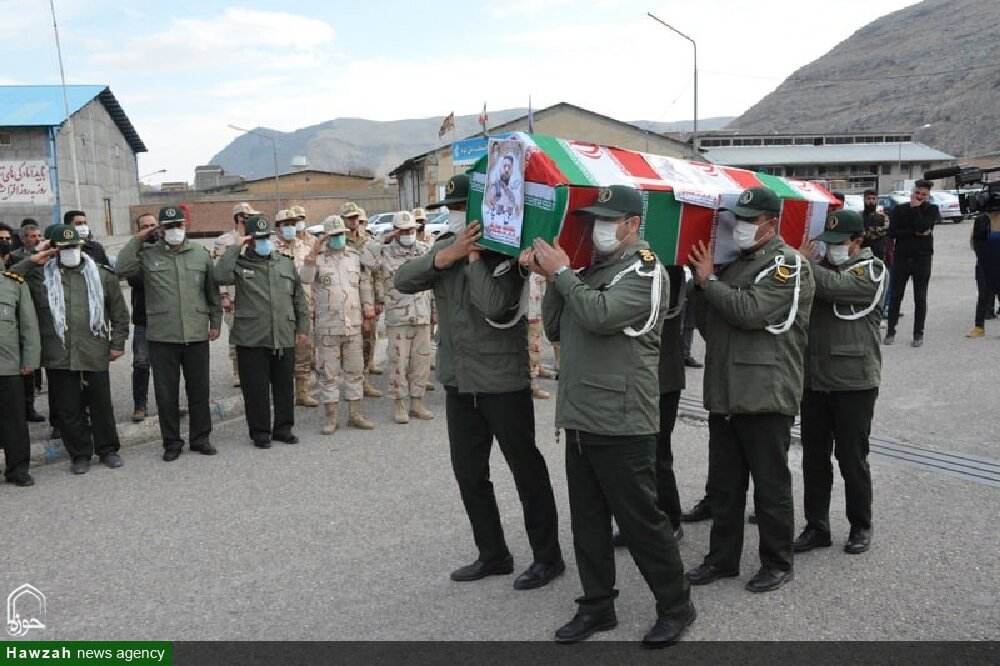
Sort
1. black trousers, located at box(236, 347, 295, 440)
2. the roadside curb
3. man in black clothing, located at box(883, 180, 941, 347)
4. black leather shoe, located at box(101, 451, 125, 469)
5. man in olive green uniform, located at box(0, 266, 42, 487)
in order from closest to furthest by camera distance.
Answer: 1. man in olive green uniform, located at box(0, 266, 42, 487)
2. black leather shoe, located at box(101, 451, 125, 469)
3. the roadside curb
4. black trousers, located at box(236, 347, 295, 440)
5. man in black clothing, located at box(883, 180, 941, 347)

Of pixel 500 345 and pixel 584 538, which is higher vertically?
pixel 500 345

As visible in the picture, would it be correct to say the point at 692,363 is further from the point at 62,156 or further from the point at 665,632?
the point at 62,156

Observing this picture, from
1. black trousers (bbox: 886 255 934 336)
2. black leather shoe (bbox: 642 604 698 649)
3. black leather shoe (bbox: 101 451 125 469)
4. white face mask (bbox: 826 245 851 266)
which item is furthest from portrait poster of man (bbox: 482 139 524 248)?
black trousers (bbox: 886 255 934 336)

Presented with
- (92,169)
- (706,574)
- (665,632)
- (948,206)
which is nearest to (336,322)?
(706,574)

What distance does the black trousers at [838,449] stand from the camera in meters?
4.60

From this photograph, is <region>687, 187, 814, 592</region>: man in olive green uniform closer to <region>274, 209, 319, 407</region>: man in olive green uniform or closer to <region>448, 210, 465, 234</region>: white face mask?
<region>448, 210, 465, 234</region>: white face mask

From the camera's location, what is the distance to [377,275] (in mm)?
8648

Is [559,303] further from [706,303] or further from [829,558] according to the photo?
[829,558]

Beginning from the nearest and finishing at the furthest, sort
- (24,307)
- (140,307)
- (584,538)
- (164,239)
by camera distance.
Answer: (584,538) → (24,307) → (164,239) → (140,307)

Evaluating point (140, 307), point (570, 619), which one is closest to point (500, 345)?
point (570, 619)

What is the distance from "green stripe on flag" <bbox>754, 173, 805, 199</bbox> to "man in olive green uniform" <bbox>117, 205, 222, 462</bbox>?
190 inches

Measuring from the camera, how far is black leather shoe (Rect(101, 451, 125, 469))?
22.0 feet

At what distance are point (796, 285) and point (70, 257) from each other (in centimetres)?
567

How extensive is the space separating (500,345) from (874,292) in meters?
2.15
